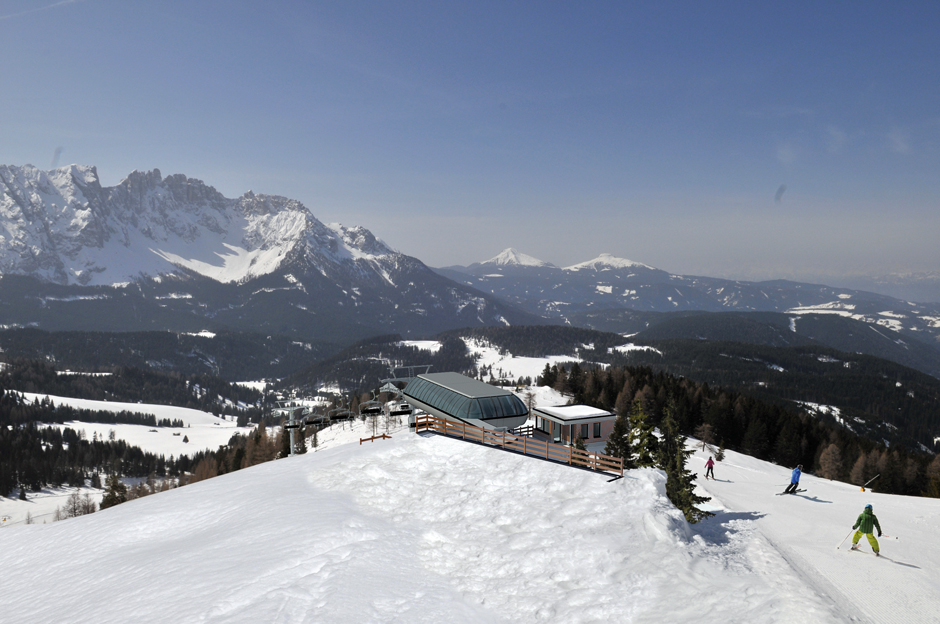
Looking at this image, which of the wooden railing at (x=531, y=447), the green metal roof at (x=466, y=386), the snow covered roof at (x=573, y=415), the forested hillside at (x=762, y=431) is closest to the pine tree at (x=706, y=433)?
the forested hillside at (x=762, y=431)

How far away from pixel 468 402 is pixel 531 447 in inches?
388

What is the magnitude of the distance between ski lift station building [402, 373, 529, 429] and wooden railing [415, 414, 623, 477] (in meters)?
1.54

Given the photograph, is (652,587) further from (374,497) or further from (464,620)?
(374,497)

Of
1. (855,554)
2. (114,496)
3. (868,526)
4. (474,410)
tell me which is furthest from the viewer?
(114,496)

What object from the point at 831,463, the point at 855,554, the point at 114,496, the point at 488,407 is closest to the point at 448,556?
the point at 488,407

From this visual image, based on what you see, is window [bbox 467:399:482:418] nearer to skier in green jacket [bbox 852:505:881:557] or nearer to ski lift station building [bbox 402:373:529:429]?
ski lift station building [bbox 402:373:529:429]

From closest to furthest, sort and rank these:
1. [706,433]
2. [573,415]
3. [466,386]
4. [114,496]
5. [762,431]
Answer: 1. [466,386]
2. [573,415]
3. [114,496]
4. [706,433]
5. [762,431]

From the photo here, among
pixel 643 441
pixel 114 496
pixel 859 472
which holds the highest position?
pixel 643 441

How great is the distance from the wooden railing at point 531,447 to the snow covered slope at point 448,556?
117cm

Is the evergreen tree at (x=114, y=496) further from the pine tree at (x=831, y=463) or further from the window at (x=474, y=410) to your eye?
the pine tree at (x=831, y=463)

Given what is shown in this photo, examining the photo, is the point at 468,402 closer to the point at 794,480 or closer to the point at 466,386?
the point at 466,386

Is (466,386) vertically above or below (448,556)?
above

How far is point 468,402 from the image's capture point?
1598 inches

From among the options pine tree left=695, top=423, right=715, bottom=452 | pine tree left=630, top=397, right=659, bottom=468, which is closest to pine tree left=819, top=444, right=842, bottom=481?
pine tree left=695, top=423, right=715, bottom=452
